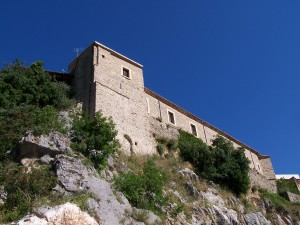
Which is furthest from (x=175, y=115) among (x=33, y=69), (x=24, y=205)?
(x=24, y=205)

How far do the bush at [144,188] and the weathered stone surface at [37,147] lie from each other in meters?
2.86

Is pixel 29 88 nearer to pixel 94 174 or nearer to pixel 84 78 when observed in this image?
pixel 84 78

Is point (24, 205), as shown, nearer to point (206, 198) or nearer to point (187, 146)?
point (206, 198)

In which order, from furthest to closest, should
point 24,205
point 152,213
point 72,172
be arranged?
point 152,213
point 72,172
point 24,205

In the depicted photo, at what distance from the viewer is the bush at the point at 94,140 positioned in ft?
58.0

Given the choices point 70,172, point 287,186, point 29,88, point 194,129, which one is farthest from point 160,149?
point 287,186

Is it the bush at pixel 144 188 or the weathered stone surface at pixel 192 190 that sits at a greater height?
the weathered stone surface at pixel 192 190

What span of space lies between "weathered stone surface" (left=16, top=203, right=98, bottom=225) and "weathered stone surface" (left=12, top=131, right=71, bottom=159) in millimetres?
3338

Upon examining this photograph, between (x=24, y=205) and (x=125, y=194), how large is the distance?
16.1ft

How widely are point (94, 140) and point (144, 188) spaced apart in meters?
3.01

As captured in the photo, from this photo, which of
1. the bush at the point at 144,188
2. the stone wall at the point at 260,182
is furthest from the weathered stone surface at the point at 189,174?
the stone wall at the point at 260,182

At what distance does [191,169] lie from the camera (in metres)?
26.1

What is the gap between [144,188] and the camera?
1858 centimetres

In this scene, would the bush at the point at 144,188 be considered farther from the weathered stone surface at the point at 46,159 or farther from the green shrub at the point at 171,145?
the green shrub at the point at 171,145
